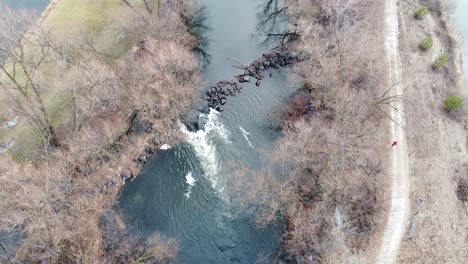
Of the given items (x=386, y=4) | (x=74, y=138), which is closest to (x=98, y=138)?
(x=74, y=138)

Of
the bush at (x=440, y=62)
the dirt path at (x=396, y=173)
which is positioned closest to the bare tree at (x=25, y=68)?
the dirt path at (x=396, y=173)

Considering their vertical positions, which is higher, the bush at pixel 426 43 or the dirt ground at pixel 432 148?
the bush at pixel 426 43

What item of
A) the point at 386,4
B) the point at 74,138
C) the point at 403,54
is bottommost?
the point at 74,138

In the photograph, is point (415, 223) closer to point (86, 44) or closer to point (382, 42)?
point (382, 42)

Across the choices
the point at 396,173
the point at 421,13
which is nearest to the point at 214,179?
the point at 396,173

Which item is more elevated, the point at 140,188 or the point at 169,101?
the point at 169,101

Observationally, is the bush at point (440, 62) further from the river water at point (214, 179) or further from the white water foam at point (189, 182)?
the white water foam at point (189, 182)
